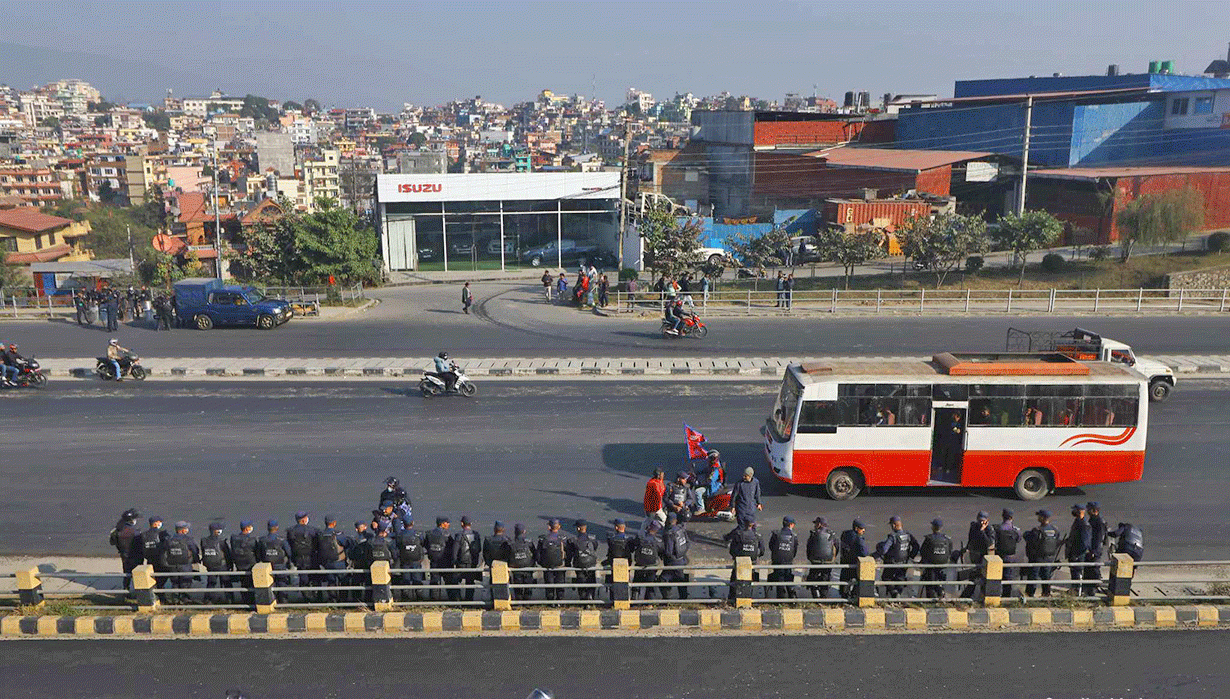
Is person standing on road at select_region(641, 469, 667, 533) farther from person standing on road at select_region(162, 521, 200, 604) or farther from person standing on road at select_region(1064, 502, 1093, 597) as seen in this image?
person standing on road at select_region(162, 521, 200, 604)

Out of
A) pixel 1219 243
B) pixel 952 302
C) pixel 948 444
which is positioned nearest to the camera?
pixel 948 444

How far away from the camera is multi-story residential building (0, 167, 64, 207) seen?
11188 centimetres

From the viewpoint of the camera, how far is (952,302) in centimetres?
3262

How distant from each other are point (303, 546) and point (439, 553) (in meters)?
1.75

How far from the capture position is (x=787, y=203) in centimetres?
6069

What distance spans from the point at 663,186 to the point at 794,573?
2432 inches

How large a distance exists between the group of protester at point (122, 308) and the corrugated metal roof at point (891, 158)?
3906cm

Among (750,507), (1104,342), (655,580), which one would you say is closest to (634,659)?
(655,580)

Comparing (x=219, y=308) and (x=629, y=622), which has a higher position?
(x=219, y=308)

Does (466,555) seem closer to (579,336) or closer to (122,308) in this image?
(579,336)

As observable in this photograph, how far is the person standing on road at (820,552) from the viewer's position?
1123 centimetres

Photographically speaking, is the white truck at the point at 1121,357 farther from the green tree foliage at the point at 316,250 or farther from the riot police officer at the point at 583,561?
the green tree foliage at the point at 316,250

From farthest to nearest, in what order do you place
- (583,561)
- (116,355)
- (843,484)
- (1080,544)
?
(116,355)
(843,484)
(1080,544)
(583,561)

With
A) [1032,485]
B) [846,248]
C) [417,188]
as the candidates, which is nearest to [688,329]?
[846,248]
